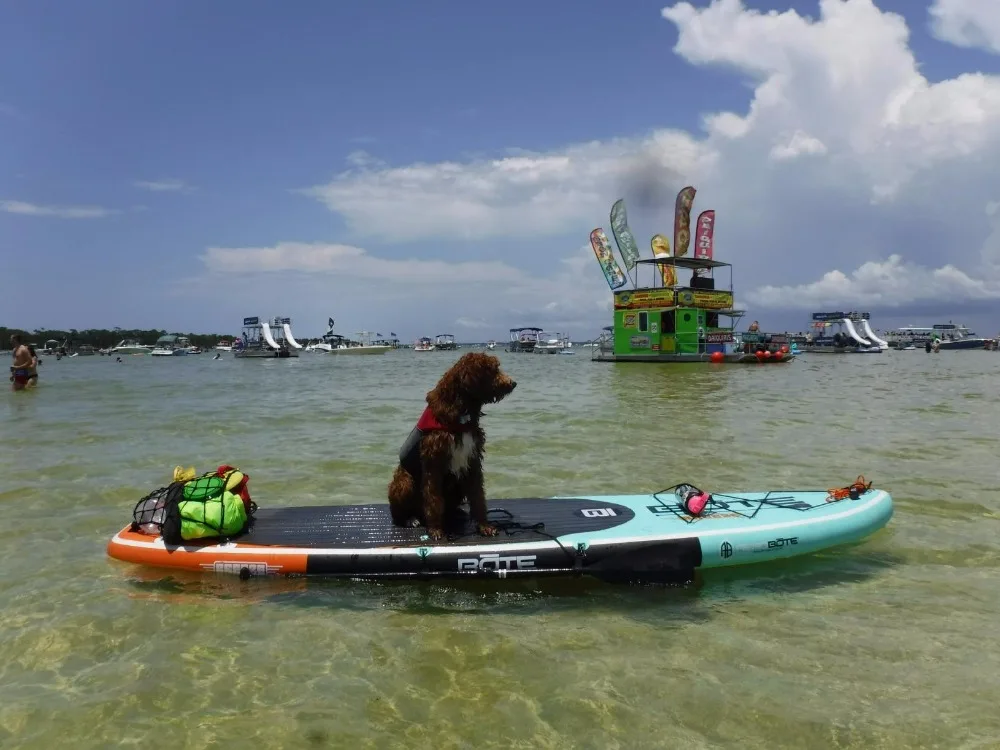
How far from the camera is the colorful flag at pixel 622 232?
43875 mm

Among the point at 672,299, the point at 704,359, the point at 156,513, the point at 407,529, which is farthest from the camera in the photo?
the point at 672,299

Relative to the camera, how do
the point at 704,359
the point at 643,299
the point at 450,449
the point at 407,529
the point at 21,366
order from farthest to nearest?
the point at 643,299 < the point at 704,359 < the point at 21,366 < the point at 407,529 < the point at 450,449

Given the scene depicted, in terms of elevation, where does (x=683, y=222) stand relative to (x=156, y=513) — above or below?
above

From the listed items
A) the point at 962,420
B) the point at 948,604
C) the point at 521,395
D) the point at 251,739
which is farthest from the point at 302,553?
the point at 521,395

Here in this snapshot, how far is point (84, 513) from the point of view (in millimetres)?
7102

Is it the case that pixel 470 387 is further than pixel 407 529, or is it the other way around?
pixel 407 529

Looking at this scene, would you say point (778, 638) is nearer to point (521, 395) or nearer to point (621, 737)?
point (621, 737)

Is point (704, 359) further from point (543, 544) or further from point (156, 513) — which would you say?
point (156, 513)

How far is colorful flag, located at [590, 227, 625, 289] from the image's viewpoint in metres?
45.2

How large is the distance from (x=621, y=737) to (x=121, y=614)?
3542 mm

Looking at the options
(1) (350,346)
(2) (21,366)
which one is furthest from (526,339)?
(2) (21,366)

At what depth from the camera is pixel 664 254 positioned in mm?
44125

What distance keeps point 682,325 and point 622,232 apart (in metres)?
8.02

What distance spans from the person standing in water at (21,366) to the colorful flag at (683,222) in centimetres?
3690
